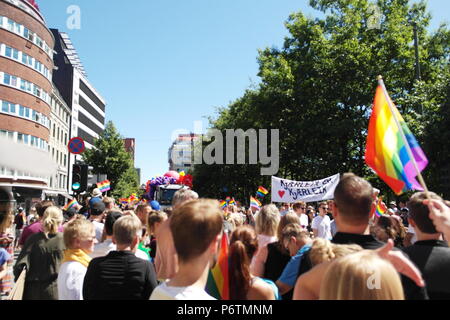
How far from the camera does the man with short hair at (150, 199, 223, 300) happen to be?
212 centimetres

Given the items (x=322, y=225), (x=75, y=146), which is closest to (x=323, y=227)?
(x=322, y=225)

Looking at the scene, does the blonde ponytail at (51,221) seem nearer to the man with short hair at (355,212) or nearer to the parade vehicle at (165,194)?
the man with short hair at (355,212)

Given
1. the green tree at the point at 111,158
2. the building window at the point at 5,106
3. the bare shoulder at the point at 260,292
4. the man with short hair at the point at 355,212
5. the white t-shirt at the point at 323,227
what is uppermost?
the building window at the point at 5,106

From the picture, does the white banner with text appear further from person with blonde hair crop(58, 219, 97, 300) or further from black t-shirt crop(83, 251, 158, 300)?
black t-shirt crop(83, 251, 158, 300)

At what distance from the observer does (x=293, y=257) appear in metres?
3.44

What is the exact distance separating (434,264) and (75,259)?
313 cm

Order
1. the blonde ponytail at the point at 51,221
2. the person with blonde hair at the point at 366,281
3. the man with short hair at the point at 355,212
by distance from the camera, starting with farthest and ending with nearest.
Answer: the blonde ponytail at the point at 51,221
the man with short hair at the point at 355,212
the person with blonde hair at the point at 366,281

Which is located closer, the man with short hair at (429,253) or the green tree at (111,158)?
the man with short hair at (429,253)

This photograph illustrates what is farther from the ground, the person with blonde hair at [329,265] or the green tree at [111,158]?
the green tree at [111,158]

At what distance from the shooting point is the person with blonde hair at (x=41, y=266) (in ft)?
14.9

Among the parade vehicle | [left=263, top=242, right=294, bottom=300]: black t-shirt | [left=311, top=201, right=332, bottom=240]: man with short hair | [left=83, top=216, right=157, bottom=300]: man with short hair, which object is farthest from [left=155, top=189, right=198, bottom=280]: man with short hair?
the parade vehicle

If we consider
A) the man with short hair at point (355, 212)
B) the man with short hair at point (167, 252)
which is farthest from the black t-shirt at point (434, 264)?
the man with short hair at point (167, 252)

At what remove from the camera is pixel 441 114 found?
15.5 metres

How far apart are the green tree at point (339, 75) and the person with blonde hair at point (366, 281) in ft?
63.9
